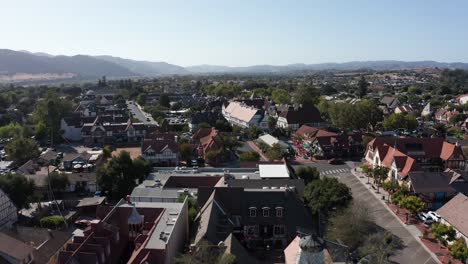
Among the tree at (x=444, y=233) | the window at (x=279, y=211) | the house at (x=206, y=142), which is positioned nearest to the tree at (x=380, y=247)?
the tree at (x=444, y=233)

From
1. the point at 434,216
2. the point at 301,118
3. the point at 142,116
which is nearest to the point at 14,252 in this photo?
the point at 434,216

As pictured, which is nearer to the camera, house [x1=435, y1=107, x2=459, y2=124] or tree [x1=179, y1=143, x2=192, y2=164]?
tree [x1=179, y1=143, x2=192, y2=164]

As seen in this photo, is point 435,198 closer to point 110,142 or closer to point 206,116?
point 206,116

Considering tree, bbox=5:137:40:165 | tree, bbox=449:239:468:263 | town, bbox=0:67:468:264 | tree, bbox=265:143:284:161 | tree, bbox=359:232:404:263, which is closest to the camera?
tree, bbox=359:232:404:263

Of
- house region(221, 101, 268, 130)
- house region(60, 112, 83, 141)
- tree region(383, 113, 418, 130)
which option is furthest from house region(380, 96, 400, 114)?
house region(60, 112, 83, 141)

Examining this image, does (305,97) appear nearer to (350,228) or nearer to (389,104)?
(389,104)

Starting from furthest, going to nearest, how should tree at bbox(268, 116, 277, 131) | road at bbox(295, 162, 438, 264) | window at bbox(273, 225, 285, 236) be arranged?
1. tree at bbox(268, 116, 277, 131)
2. window at bbox(273, 225, 285, 236)
3. road at bbox(295, 162, 438, 264)

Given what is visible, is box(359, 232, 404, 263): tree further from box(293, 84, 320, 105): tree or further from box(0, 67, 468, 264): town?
box(293, 84, 320, 105): tree
